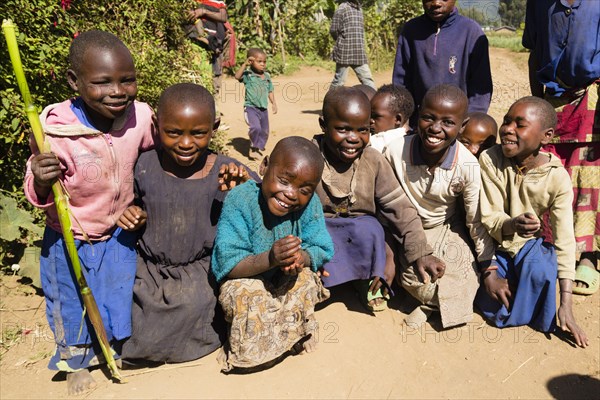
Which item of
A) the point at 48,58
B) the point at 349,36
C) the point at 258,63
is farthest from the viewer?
the point at 349,36

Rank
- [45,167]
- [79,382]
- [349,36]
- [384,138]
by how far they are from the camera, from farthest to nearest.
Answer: [349,36] → [384,138] → [79,382] → [45,167]

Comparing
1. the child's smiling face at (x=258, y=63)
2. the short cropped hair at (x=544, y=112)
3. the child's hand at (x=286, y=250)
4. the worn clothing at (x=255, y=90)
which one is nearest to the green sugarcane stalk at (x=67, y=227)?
the child's hand at (x=286, y=250)

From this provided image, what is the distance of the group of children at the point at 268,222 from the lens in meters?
2.45

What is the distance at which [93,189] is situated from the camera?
2.46 meters

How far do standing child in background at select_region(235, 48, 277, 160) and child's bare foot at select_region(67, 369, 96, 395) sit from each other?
4223 mm

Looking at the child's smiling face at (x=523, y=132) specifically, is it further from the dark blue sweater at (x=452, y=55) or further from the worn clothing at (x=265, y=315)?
the worn clothing at (x=265, y=315)

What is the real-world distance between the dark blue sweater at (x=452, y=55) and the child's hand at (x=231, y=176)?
2.01m

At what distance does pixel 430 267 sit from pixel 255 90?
13.5 ft

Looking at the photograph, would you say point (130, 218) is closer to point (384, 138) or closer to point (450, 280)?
point (384, 138)

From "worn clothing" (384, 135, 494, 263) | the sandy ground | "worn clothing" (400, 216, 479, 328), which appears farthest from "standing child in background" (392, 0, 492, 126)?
the sandy ground

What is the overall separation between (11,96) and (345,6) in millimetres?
6074

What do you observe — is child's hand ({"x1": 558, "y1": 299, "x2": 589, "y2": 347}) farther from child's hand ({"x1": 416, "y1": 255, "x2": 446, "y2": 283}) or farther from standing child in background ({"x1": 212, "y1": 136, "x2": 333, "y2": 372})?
standing child in background ({"x1": 212, "y1": 136, "x2": 333, "y2": 372})

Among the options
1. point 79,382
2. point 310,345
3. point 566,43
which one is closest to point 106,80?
point 79,382

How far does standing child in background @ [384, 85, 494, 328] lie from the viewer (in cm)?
298
